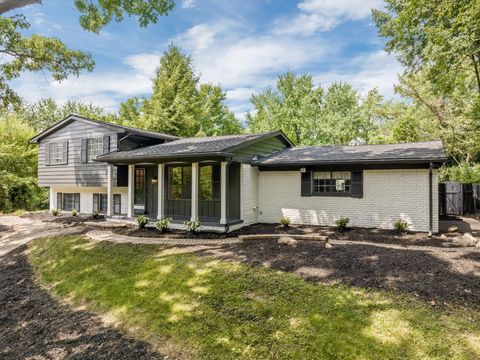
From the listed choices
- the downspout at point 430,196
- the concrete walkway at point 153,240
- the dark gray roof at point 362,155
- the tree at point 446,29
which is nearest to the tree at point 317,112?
the tree at point 446,29

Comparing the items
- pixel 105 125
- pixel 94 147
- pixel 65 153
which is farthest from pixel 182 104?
pixel 105 125

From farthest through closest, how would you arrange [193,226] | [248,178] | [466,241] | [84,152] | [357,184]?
1. [84,152]
2. [248,178]
3. [357,184]
4. [193,226]
5. [466,241]

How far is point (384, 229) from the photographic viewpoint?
10.1 m

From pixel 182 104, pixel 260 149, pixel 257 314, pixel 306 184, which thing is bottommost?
pixel 257 314

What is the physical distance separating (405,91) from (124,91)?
2643 centimetres

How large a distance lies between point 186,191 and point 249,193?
8.96 ft

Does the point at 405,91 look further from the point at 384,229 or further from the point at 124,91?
the point at 124,91

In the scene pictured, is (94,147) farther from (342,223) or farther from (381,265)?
(381,265)

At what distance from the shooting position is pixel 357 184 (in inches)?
416

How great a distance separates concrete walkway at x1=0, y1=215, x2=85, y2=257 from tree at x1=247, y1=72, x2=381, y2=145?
72.1 feet

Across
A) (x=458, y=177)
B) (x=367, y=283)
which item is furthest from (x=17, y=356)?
(x=458, y=177)

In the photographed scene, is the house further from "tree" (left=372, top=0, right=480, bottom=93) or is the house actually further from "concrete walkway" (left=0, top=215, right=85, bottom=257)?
"tree" (left=372, top=0, right=480, bottom=93)

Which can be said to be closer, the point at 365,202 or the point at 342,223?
the point at 342,223

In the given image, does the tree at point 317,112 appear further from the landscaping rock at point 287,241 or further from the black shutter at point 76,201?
the landscaping rock at point 287,241
